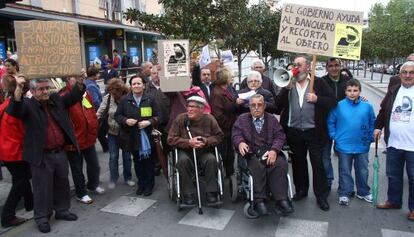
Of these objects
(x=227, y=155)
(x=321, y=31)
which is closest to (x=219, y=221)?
(x=227, y=155)

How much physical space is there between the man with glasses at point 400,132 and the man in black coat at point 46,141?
3.75m

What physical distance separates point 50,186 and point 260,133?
2.59 m

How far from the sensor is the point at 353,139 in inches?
188

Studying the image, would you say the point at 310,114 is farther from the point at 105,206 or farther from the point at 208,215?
the point at 105,206

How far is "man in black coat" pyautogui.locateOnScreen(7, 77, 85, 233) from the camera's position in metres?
4.09

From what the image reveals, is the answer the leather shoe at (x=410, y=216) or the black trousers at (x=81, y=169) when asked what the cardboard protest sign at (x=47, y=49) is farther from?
the leather shoe at (x=410, y=216)

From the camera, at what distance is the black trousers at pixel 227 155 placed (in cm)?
572

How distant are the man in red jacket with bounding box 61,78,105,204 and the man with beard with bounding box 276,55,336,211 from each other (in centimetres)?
261

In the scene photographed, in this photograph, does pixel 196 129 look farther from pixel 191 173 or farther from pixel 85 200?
pixel 85 200

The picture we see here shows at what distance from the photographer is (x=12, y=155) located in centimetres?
419

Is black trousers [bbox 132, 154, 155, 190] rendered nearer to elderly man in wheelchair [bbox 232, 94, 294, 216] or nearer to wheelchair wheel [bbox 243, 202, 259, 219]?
elderly man in wheelchair [bbox 232, 94, 294, 216]

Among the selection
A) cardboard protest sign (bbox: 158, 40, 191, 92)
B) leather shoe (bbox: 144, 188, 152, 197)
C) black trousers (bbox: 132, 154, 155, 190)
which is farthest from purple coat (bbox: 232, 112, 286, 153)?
leather shoe (bbox: 144, 188, 152, 197)

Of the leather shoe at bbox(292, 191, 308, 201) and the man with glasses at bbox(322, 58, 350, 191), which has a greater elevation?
the man with glasses at bbox(322, 58, 350, 191)

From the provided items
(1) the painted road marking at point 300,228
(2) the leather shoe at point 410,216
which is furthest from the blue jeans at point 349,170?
(1) the painted road marking at point 300,228
